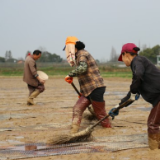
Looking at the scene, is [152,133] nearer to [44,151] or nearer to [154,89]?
[154,89]

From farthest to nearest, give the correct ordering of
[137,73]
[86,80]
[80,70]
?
[86,80], [80,70], [137,73]

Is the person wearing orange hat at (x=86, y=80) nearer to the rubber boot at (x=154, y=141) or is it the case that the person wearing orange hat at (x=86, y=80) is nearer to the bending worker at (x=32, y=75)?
the rubber boot at (x=154, y=141)

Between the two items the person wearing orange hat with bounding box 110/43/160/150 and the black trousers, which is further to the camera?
the black trousers

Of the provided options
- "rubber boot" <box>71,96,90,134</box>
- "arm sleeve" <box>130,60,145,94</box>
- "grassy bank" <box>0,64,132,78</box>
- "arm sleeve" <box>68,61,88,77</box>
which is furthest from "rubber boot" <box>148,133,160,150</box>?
"grassy bank" <box>0,64,132,78</box>

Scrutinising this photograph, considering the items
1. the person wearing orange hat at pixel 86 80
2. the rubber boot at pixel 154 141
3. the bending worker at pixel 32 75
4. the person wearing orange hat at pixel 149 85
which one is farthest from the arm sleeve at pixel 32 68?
the rubber boot at pixel 154 141

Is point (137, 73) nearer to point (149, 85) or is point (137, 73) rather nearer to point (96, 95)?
point (149, 85)

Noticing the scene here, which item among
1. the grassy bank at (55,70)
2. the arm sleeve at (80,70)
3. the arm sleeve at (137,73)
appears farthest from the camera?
the grassy bank at (55,70)

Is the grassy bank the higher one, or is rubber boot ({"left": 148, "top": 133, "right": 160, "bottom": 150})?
rubber boot ({"left": 148, "top": 133, "right": 160, "bottom": 150})

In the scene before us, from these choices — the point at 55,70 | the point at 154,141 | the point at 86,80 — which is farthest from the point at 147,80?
the point at 55,70

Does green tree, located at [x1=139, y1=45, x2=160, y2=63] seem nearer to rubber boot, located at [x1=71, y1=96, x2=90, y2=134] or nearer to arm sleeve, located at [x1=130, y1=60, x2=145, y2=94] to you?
rubber boot, located at [x1=71, y1=96, x2=90, y2=134]

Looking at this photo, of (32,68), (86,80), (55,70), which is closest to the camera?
(86,80)

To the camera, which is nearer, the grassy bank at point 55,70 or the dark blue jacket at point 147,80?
the dark blue jacket at point 147,80

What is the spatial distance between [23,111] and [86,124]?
2236 millimetres

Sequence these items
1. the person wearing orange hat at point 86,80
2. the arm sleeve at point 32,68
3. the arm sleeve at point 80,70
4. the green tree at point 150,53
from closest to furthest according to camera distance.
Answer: the arm sleeve at point 80,70 < the person wearing orange hat at point 86,80 < the arm sleeve at point 32,68 < the green tree at point 150,53
